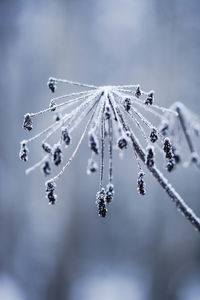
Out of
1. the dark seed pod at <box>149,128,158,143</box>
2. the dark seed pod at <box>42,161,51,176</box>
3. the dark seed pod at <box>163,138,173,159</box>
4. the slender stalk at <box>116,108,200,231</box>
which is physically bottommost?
the slender stalk at <box>116,108,200,231</box>

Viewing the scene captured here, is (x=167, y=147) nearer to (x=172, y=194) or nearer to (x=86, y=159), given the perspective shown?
(x=172, y=194)

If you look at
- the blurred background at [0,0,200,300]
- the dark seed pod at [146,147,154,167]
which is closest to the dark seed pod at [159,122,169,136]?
the dark seed pod at [146,147,154,167]

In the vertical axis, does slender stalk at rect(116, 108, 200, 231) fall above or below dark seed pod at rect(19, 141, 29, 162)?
below

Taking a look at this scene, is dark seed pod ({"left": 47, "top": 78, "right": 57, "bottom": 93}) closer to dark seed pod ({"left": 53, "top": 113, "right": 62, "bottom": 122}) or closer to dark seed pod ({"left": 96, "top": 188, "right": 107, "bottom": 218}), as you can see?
dark seed pod ({"left": 53, "top": 113, "right": 62, "bottom": 122})

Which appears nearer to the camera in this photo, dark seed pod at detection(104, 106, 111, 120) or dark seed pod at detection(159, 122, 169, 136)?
dark seed pod at detection(104, 106, 111, 120)

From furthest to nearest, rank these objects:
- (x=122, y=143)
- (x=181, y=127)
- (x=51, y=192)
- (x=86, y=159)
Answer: (x=86, y=159)
(x=181, y=127)
(x=51, y=192)
(x=122, y=143)

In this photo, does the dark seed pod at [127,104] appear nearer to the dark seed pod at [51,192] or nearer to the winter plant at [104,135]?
the winter plant at [104,135]

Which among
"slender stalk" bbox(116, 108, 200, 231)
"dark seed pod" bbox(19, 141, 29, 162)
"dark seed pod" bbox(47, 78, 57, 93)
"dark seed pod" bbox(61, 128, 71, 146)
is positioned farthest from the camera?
"dark seed pod" bbox(47, 78, 57, 93)

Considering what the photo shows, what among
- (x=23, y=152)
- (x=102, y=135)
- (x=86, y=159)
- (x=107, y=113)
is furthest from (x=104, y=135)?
(x=86, y=159)
